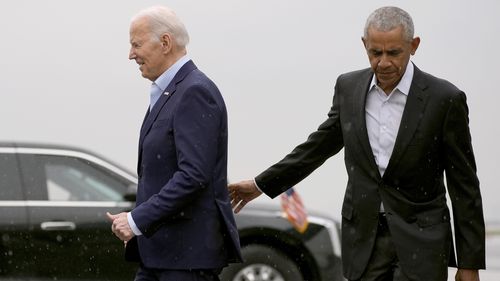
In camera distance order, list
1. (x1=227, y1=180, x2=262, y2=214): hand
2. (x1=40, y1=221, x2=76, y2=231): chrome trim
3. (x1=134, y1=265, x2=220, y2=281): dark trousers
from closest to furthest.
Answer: (x1=134, y1=265, x2=220, y2=281): dark trousers, (x1=227, y1=180, x2=262, y2=214): hand, (x1=40, y1=221, x2=76, y2=231): chrome trim

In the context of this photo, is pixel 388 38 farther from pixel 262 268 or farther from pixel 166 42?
pixel 262 268

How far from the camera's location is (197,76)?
4.79 metres

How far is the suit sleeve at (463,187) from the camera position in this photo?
15.1ft

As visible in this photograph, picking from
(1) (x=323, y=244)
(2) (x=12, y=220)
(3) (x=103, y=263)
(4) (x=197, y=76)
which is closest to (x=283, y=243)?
(1) (x=323, y=244)

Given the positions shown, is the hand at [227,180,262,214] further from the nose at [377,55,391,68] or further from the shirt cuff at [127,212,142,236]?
the nose at [377,55,391,68]

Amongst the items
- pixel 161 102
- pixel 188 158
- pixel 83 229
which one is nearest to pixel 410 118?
pixel 188 158

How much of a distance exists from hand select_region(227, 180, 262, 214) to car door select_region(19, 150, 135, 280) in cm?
408

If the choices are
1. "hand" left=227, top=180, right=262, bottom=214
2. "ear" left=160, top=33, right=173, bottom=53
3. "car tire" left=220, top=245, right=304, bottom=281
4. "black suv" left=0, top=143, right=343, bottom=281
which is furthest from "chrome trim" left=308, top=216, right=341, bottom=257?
"ear" left=160, top=33, right=173, bottom=53

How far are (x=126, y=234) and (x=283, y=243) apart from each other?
206 inches

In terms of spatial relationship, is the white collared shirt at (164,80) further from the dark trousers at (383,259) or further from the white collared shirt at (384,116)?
the dark trousers at (383,259)

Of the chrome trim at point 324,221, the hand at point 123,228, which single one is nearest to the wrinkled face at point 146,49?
the hand at point 123,228

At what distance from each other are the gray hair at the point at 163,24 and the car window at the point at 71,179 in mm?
4757

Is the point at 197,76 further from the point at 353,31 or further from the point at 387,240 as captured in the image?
the point at 353,31

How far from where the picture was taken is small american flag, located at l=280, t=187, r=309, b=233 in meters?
9.88
